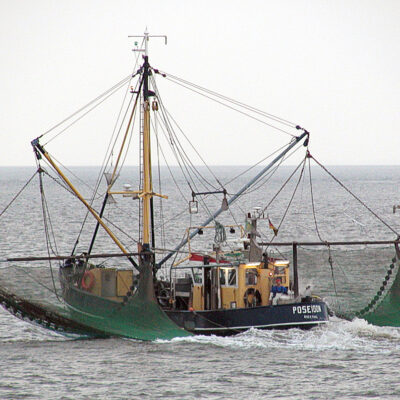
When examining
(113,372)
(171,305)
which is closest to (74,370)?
(113,372)

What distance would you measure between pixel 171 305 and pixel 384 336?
9.93 metres

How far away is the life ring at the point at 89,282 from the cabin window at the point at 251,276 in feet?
23.9

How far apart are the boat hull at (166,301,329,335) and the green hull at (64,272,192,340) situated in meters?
1.11

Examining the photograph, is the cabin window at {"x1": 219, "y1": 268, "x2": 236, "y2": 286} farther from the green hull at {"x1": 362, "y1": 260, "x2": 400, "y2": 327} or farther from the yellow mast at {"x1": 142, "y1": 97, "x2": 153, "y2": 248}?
the green hull at {"x1": 362, "y1": 260, "x2": 400, "y2": 327}

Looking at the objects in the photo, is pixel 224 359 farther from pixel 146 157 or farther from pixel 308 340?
pixel 146 157

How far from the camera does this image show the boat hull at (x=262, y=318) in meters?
38.2

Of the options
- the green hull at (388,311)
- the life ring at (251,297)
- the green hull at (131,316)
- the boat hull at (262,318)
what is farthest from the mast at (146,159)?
the green hull at (388,311)

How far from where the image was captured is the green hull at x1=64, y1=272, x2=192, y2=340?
37656 millimetres

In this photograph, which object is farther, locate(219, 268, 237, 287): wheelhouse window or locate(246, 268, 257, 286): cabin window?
locate(246, 268, 257, 286): cabin window

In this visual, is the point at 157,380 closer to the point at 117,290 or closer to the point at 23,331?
the point at 117,290

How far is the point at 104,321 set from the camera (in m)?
39.1

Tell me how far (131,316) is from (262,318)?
5.78m

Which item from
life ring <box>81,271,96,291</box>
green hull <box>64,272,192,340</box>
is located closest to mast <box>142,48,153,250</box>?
life ring <box>81,271,96,291</box>

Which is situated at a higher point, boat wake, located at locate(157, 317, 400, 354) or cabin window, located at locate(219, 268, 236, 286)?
cabin window, located at locate(219, 268, 236, 286)
